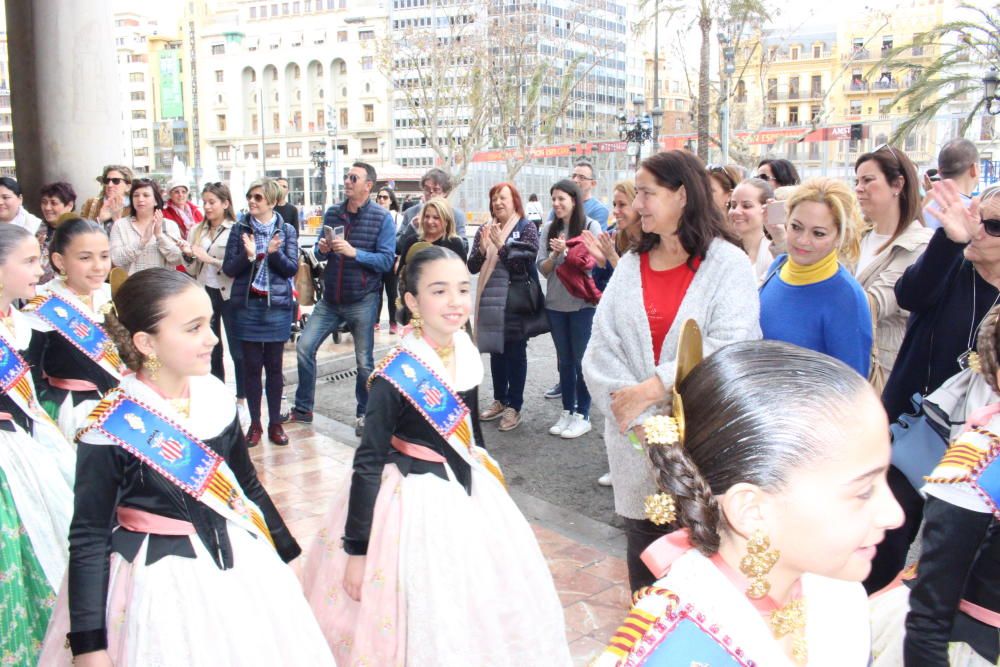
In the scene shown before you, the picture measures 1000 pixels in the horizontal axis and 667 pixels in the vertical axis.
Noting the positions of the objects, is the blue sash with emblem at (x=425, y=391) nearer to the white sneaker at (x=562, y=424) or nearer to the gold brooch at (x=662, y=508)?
the gold brooch at (x=662, y=508)

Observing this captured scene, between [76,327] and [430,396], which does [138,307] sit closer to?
[430,396]

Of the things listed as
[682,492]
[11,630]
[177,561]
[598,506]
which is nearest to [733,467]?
[682,492]

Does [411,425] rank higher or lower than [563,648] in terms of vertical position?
higher

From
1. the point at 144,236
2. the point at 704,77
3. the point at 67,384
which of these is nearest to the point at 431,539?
the point at 67,384

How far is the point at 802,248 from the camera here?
10.8 feet

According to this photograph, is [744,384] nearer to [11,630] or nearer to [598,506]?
[11,630]

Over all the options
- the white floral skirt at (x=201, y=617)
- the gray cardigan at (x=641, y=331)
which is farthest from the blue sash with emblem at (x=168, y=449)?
the gray cardigan at (x=641, y=331)

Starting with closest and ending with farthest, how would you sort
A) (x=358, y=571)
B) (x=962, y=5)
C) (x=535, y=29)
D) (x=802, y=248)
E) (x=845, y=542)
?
(x=845, y=542), (x=358, y=571), (x=802, y=248), (x=962, y=5), (x=535, y=29)

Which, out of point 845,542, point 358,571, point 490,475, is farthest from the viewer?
point 490,475

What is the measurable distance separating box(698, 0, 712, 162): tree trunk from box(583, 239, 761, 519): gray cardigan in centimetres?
2100

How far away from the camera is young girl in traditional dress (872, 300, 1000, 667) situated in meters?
1.86

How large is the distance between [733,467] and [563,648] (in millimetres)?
1863

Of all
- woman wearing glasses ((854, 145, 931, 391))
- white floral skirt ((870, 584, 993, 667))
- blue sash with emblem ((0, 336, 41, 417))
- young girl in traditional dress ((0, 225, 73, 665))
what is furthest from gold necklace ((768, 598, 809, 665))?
blue sash with emblem ((0, 336, 41, 417))

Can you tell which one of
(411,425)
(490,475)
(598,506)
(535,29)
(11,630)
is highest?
(535,29)
